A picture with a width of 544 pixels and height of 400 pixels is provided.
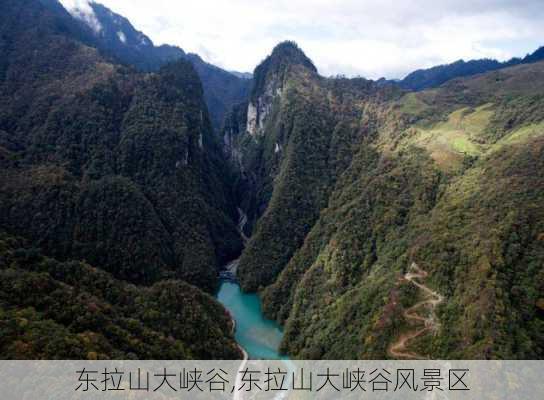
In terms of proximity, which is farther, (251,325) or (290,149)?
(290,149)

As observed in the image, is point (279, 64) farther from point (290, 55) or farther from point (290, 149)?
point (290, 149)

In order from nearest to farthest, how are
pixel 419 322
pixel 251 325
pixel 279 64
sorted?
1. pixel 419 322
2. pixel 251 325
3. pixel 279 64

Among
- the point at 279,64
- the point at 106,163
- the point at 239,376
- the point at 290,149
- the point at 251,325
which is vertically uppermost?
the point at 279,64

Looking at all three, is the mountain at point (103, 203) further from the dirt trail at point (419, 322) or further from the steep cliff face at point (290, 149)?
the dirt trail at point (419, 322)

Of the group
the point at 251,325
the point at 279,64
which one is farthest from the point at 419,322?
the point at 279,64

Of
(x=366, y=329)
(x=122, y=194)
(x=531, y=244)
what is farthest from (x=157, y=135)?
(x=531, y=244)

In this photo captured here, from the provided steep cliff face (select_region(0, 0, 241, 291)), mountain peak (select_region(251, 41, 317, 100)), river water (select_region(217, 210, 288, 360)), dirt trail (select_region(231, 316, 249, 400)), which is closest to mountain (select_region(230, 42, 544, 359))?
river water (select_region(217, 210, 288, 360))

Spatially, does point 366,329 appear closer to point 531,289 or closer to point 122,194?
point 531,289
